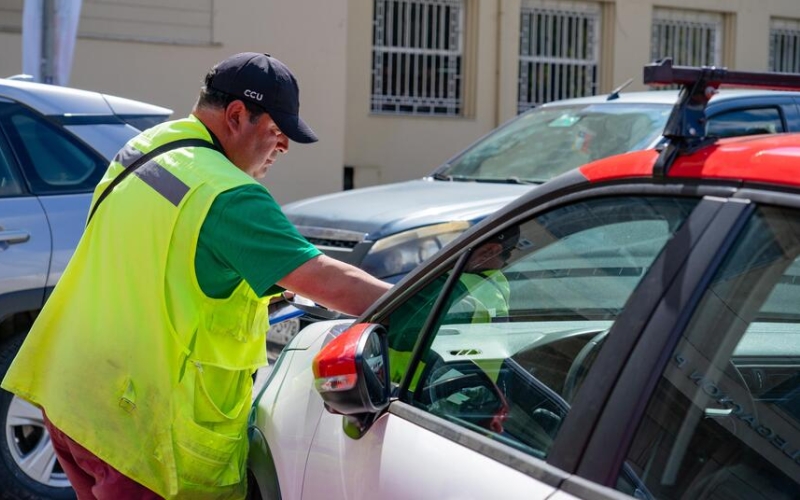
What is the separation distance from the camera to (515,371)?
2.40m

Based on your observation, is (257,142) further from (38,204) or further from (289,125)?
(38,204)

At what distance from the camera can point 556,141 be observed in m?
7.08

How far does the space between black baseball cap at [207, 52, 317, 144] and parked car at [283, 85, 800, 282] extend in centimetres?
282

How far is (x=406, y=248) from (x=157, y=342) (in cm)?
319

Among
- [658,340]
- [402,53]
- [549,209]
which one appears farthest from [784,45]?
[658,340]

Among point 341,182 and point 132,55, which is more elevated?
point 132,55

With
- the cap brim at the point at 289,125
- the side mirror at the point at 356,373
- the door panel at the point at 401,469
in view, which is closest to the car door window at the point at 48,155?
the cap brim at the point at 289,125

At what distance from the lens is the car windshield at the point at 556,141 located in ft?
21.9

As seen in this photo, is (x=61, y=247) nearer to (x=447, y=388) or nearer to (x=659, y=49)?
(x=447, y=388)

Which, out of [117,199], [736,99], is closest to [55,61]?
[736,99]

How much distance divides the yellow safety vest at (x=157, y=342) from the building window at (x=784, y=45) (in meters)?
14.6

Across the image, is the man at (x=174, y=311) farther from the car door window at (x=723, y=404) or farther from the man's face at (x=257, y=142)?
the car door window at (x=723, y=404)

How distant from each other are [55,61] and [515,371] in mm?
5949

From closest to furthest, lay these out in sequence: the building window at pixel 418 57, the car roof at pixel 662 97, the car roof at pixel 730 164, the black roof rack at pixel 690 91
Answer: the car roof at pixel 730 164 < the black roof rack at pixel 690 91 < the car roof at pixel 662 97 < the building window at pixel 418 57
